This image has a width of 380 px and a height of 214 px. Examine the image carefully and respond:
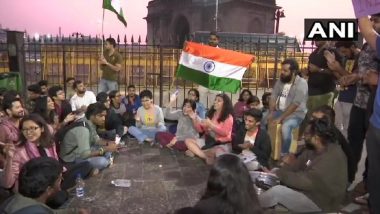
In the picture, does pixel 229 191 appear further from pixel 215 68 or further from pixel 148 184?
pixel 215 68

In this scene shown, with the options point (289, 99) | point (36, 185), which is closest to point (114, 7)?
point (289, 99)

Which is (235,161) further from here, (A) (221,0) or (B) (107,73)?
(A) (221,0)

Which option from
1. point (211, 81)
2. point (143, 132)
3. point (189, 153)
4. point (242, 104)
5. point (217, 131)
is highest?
point (211, 81)

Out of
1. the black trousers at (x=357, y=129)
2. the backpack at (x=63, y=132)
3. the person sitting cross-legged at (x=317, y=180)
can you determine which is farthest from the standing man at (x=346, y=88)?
the backpack at (x=63, y=132)

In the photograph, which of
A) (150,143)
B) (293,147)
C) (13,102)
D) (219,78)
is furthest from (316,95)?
(13,102)

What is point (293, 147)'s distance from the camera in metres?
6.00

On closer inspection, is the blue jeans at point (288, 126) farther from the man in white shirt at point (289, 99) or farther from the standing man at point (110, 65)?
the standing man at point (110, 65)

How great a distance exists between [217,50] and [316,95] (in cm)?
252

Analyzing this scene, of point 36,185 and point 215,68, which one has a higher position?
point 215,68

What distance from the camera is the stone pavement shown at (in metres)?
4.63

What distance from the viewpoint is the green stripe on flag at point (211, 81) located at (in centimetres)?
759

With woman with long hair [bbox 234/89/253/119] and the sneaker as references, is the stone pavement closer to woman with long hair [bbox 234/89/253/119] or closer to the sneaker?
woman with long hair [bbox 234/89/253/119]

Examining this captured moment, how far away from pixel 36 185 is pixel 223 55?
17.6 feet

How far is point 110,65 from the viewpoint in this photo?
29.1 ft
